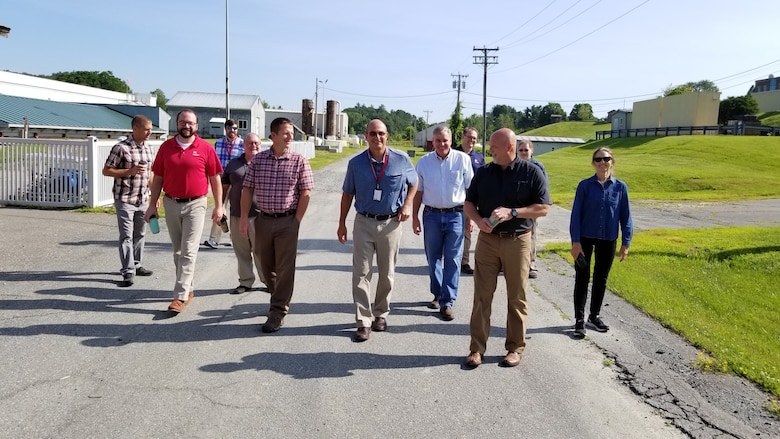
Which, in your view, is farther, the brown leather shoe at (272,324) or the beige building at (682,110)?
the beige building at (682,110)

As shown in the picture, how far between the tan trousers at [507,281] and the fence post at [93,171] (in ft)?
35.4

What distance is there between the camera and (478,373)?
4.75 metres

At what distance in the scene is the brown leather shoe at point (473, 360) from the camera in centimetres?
486

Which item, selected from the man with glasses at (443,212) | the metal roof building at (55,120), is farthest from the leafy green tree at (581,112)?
the man with glasses at (443,212)

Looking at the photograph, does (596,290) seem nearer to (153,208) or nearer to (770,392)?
(770,392)

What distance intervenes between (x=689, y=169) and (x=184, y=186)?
36.3 metres

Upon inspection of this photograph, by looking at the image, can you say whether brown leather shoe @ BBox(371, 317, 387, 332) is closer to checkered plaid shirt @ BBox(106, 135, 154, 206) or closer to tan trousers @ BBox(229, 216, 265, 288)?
tan trousers @ BBox(229, 216, 265, 288)

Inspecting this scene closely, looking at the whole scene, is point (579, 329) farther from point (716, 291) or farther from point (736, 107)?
point (736, 107)

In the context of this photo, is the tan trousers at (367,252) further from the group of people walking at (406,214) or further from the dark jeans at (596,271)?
the dark jeans at (596,271)

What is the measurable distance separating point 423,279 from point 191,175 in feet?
11.6

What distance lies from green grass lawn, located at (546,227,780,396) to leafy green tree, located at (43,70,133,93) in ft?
407

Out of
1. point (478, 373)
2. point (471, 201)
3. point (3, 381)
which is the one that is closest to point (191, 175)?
point (3, 381)

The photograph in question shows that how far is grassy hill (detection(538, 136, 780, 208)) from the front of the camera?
27.1m

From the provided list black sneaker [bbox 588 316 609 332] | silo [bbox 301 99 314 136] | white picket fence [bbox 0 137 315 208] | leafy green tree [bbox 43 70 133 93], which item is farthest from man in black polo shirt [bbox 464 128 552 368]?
leafy green tree [bbox 43 70 133 93]
